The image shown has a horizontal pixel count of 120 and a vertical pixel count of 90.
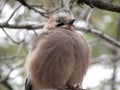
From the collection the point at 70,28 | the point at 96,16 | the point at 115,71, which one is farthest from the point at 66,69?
the point at 96,16

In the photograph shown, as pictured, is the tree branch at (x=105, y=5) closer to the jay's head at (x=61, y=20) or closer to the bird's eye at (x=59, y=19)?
the jay's head at (x=61, y=20)

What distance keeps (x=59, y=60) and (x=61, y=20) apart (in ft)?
1.57

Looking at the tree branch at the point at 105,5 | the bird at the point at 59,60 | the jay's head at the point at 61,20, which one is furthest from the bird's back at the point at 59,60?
the tree branch at the point at 105,5

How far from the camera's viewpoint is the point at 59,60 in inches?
155

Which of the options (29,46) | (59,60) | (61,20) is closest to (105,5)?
(59,60)

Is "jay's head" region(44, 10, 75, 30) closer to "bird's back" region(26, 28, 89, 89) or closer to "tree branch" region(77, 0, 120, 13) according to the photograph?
"bird's back" region(26, 28, 89, 89)

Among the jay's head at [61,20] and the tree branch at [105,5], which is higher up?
the tree branch at [105,5]

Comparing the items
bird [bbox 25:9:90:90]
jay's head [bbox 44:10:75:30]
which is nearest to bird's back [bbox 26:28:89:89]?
bird [bbox 25:9:90:90]

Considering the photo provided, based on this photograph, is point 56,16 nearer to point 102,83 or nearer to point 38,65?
point 38,65

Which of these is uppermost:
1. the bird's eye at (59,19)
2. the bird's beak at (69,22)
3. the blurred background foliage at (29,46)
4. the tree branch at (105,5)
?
the tree branch at (105,5)

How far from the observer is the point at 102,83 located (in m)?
6.57

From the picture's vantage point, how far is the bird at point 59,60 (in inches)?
155

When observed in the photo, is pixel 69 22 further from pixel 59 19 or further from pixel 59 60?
pixel 59 60

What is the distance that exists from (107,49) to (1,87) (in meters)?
2.22
